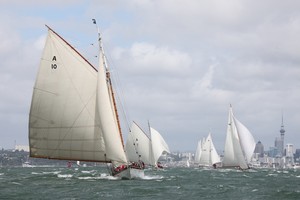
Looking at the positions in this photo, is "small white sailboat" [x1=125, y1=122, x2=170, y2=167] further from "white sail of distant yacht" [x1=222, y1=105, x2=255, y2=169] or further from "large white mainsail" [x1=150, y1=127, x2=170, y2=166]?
"white sail of distant yacht" [x1=222, y1=105, x2=255, y2=169]

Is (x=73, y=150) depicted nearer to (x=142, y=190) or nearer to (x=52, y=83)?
(x=52, y=83)

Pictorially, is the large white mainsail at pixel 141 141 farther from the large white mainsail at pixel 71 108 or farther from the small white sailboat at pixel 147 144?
the large white mainsail at pixel 71 108

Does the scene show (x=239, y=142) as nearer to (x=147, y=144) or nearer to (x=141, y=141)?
(x=147, y=144)

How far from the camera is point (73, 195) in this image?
6372 centimetres

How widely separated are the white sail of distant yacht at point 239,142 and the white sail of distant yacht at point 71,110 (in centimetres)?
8018

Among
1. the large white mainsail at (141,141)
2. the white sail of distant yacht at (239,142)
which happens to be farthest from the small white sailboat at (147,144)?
the white sail of distant yacht at (239,142)

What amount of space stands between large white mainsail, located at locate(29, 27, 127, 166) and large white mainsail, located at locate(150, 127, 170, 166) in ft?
245

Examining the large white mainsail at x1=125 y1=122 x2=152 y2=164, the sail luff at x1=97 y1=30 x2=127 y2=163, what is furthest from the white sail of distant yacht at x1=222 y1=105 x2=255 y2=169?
the sail luff at x1=97 y1=30 x2=127 y2=163

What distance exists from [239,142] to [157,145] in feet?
65.7

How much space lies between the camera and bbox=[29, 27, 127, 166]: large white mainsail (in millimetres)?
78062

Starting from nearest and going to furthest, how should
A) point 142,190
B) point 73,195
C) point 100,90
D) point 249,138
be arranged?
point 73,195 < point 142,190 < point 100,90 < point 249,138

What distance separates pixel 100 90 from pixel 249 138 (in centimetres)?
8557

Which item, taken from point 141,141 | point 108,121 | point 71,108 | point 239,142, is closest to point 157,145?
point 141,141

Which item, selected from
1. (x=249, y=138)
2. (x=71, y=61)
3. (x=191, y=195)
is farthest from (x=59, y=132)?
(x=249, y=138)
